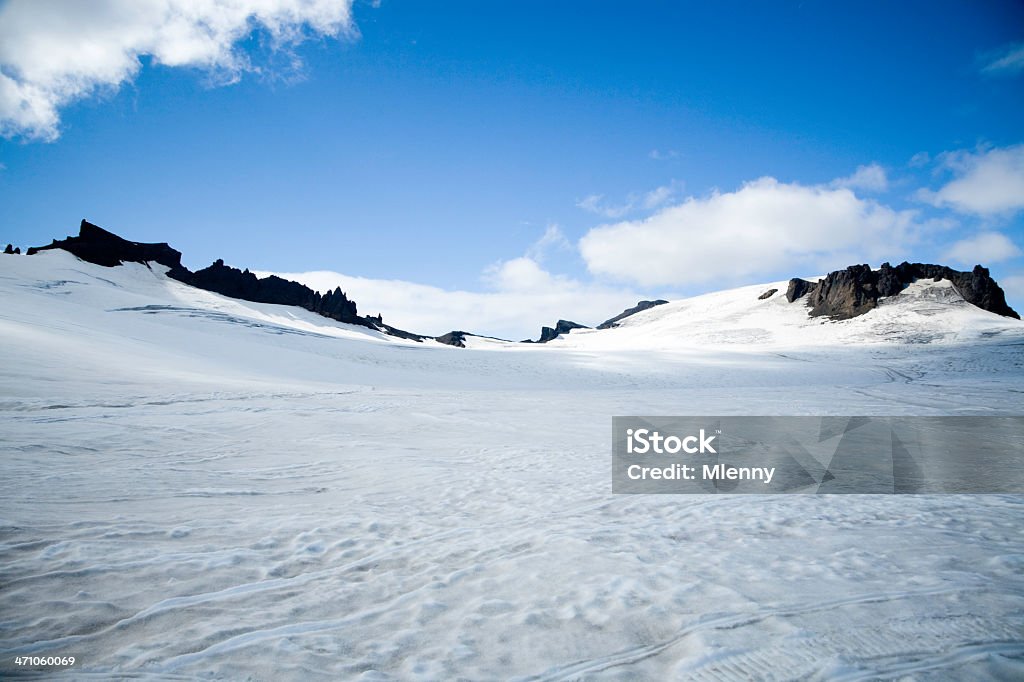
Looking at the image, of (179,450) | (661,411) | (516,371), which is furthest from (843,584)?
(516,371)

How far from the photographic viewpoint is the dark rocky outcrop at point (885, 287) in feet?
155

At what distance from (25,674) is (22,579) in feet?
4.19

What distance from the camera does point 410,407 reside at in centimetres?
1348

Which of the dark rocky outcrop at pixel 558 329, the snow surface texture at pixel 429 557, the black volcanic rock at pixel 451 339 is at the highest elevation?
the dark rocky outcrop at pixel 558 329

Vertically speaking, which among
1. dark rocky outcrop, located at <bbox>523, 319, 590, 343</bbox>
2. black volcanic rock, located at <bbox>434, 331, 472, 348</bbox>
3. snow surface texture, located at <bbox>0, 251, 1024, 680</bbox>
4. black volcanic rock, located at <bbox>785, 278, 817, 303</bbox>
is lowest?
snow surface texture, located at <bbox>0, 251, 1024, 680</bbox>

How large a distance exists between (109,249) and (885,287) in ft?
303

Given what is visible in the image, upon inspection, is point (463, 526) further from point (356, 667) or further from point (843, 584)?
point (843, 584)

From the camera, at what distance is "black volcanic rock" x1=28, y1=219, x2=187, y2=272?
5181 cm

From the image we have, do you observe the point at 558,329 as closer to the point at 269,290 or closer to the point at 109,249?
the point at 269,290

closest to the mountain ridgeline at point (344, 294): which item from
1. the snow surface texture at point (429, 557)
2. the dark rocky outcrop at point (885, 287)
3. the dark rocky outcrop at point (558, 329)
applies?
the dark rocky outcrop at point (885, 287)

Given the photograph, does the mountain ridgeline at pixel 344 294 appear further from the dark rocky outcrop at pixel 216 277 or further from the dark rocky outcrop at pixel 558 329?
the dark rocky outcrop at pixel 558 329

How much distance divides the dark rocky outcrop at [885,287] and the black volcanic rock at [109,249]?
82367mm

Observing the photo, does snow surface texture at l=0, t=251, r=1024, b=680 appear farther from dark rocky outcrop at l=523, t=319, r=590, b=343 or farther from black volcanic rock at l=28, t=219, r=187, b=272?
dark rocky outcrop at l=523, t=319, r=590, b=343

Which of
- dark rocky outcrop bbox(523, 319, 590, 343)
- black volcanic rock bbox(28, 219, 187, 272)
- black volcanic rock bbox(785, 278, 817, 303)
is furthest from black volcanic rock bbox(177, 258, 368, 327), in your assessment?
black volcanic rock bbox(785, 278, 817, 303)
